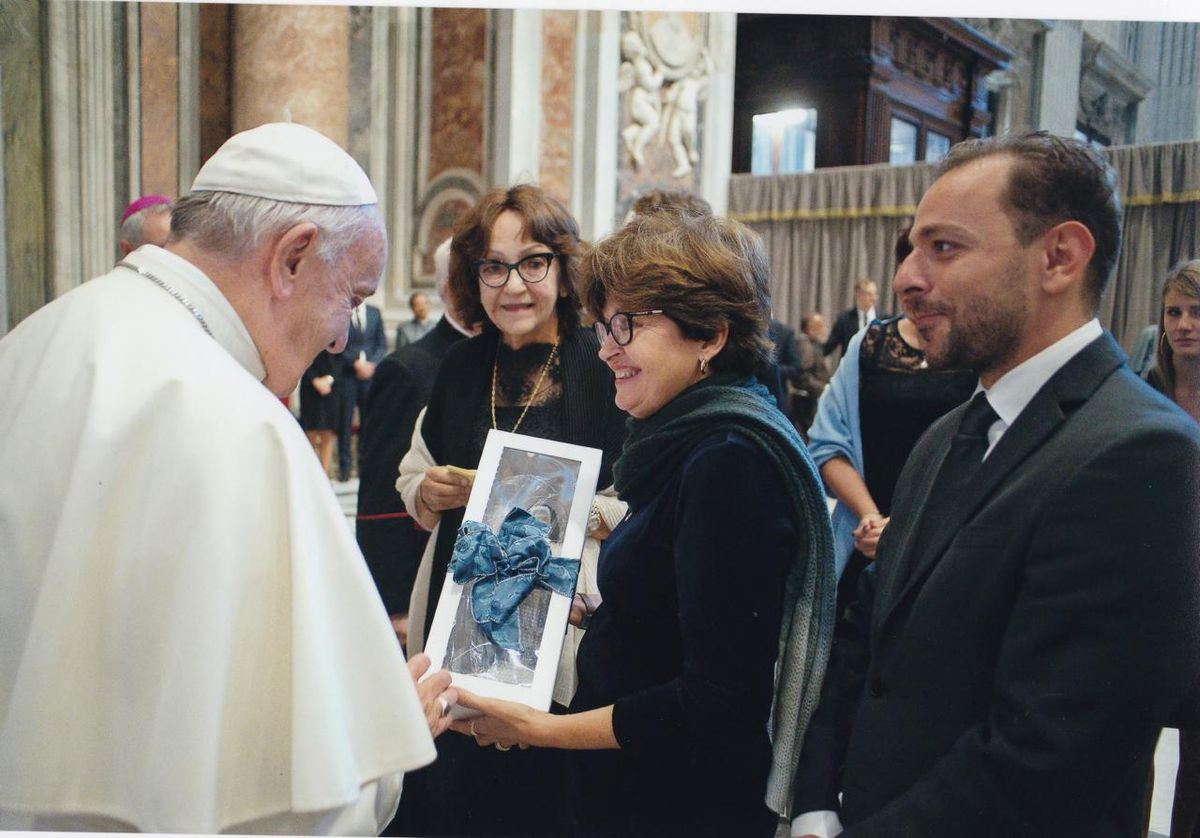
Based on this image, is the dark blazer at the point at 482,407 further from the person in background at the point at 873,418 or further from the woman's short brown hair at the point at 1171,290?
the woman's short brown hair at the point at 1171,290

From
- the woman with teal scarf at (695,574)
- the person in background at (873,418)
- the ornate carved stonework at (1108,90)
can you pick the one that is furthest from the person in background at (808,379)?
the woman with teal scarf at (695,574)

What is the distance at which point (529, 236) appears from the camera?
2301 millimetres

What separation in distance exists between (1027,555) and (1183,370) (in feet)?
3.54

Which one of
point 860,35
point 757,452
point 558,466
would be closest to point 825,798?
point 757,452

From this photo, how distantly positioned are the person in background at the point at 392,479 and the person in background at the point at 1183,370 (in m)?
1.82

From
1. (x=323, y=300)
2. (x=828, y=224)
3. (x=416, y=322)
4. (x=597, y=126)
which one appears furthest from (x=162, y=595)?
(x=828, y=224)

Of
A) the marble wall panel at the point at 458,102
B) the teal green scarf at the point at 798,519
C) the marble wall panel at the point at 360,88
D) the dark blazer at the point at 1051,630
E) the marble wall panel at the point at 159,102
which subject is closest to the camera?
the dark blazer at the point at 1051,630

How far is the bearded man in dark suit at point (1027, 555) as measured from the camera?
114 cm

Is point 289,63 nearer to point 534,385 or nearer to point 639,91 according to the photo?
point 639,91

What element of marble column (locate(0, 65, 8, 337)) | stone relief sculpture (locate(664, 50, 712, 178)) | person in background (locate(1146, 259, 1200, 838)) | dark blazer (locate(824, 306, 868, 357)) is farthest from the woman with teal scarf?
dark blazer (locate(824, 306, 868, 357))

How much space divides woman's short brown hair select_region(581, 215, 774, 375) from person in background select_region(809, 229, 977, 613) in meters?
1.16

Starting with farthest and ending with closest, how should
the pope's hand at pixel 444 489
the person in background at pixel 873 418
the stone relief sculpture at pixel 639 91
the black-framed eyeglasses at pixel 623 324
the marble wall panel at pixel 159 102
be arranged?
1. the stone relief sculpture at pixel 639 91
2. the marble wall panel at pixel 159 102
3. the person in background at pixel 873 418
4. the pope's hand at pixel 444 489
5. the black-framed eyeglasses at pixel 623 324

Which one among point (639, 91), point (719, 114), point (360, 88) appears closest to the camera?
point (360, 88)

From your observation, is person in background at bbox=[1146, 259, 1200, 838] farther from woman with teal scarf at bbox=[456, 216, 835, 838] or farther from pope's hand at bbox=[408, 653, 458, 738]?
pope's hand at bbox=[408, 653, 458, 738]
